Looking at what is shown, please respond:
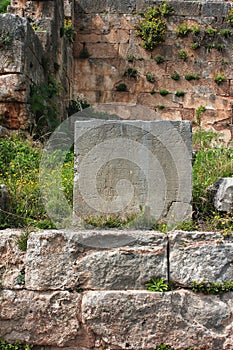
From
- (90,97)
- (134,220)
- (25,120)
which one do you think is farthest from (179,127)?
(90,97)

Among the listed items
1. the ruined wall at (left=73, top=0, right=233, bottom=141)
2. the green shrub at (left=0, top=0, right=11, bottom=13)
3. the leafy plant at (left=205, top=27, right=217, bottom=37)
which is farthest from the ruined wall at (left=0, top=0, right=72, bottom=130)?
the leafy plant at (left=205, top=27, right=217, bottom=37)

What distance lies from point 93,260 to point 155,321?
0.70 m

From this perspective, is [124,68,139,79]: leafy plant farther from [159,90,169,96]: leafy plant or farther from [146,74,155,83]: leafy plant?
[159,90,169,96]: leafy plant

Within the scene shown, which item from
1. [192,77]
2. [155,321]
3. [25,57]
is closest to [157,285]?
[155,321]

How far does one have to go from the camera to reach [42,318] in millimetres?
3547

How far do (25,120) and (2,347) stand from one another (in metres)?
4.33

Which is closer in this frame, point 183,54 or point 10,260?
point 10,260

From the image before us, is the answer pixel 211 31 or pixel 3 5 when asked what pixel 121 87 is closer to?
pixel 211 31

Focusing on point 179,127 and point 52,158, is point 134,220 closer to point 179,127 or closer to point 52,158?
point 179,127

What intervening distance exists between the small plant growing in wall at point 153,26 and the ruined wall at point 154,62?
6.2 inches

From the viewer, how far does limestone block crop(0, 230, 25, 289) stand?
3.62 metres

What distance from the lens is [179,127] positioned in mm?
4109

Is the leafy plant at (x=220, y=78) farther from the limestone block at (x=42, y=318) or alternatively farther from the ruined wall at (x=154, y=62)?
the limestone block at (x=42, y=318)

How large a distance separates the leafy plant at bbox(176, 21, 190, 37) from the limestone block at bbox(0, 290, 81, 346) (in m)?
9.98
